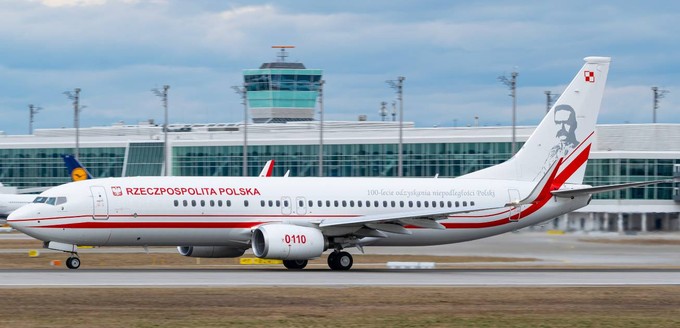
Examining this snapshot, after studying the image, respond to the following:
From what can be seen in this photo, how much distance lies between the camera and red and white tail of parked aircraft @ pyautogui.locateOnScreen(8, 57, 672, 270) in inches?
1799

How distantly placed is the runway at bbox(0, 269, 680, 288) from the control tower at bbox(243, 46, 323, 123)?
442ft

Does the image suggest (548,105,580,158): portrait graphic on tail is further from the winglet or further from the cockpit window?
the cockpit window

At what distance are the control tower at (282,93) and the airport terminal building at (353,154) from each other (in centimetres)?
2266

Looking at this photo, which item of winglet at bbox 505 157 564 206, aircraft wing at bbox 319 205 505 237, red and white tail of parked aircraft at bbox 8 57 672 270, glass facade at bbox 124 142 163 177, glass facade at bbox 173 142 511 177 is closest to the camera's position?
red and white tail of parked aircraft at bbox 8 57 672 270

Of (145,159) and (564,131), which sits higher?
(564,131)

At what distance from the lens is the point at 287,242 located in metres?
46.3

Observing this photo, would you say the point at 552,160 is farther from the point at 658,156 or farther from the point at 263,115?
the point at 263,115

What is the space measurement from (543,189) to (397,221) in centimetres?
656

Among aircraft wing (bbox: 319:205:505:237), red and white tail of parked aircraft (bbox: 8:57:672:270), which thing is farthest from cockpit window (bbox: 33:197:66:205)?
aircraft wing (bbox: 319:205:505:237)

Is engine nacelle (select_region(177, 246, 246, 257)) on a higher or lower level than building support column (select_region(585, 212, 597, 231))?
higher

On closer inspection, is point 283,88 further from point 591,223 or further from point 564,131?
point 564,131

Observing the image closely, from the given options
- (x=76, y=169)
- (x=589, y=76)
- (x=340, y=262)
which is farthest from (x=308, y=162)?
(x=340, y=262)

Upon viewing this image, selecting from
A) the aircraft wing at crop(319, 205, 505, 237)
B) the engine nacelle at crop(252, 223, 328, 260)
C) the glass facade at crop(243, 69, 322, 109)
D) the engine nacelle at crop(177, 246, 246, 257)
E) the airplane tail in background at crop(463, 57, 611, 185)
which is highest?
the glass facade at crop(243, 69, 322, 109)

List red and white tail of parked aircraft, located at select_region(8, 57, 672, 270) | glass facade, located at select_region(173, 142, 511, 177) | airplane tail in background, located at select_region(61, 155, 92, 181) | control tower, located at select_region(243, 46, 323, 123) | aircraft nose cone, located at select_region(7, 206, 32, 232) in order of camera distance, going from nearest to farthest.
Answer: aircraft nose cone, located at select_region(7, 206, 32, 232) → red and white tail of parked aircraft, located at select_region(8, 57, 672, 270) → airplane tail in background, located at select_region(61, 155, 92, 181) → glass facade, located at select_region(173, 142, 511, 177) → control tower, located at select_region(243, 46, 323, 123)
